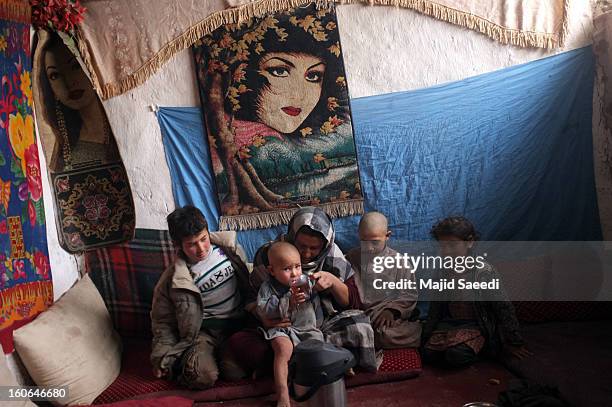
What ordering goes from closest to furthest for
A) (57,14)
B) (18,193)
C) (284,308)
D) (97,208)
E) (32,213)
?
1. (284,308)
2. (18,193)
3. (32,213)
4. (57,14)
5. (97,208)

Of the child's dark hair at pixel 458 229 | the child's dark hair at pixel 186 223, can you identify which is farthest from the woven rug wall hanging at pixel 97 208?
the child's dark hair at pixel 458 229

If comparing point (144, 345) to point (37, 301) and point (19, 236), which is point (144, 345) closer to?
point (37, 301)

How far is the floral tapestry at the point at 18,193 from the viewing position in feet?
9.54

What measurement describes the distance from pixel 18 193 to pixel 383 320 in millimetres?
2028

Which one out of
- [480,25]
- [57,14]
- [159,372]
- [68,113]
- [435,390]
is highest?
[57,14]

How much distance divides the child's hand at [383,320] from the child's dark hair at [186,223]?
104 centimetres

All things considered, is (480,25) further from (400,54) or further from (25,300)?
(25,300)

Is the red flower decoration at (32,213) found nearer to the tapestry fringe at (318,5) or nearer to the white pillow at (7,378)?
the white pillow at (7,378)

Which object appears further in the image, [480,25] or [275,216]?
[275,216]

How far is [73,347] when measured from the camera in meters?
3.07

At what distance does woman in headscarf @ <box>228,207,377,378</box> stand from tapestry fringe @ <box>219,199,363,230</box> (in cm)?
53

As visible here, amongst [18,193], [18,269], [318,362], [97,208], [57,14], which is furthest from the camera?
[97,208]

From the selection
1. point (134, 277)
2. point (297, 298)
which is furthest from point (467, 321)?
point (134, 277)

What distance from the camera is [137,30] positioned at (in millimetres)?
3699
